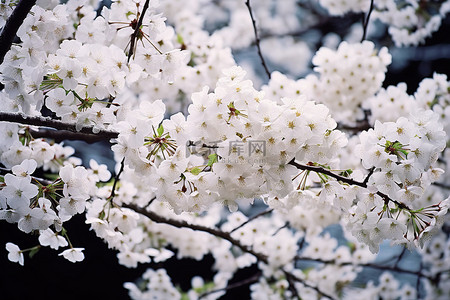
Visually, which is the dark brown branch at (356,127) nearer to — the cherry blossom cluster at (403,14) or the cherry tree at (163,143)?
the cherry blossom cluster at (403,14)

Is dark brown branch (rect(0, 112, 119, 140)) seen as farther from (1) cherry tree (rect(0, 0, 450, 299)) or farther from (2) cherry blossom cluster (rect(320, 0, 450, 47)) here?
(2) cherry blossom cluster (rect(320, 0, 450, 47))

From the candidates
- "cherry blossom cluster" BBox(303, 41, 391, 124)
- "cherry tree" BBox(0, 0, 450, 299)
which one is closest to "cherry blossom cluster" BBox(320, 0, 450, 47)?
"cherry blossom cluster" BBox(303, 41, 391, 124)

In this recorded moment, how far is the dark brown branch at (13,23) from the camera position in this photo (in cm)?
146

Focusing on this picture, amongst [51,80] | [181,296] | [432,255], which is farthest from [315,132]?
[432,255]

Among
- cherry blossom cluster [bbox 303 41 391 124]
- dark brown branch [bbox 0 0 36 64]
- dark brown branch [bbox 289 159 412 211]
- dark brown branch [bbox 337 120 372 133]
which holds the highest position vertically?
dark brown branch [bbox 0 0 36 64]

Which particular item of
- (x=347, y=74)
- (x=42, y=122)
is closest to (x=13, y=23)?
(x=42, y=122)

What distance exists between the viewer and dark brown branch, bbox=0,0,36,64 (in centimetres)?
146

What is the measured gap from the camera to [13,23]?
148cm

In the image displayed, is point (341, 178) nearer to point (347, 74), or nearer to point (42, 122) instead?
point (42, 122)

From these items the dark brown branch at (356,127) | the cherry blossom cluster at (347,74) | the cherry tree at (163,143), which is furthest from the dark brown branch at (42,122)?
the dark brown branch at (356,127)

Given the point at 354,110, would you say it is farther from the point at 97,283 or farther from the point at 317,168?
the point at 97,283

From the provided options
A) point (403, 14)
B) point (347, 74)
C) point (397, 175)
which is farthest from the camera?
point (403, 14)

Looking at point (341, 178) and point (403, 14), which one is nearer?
point (341, 178)

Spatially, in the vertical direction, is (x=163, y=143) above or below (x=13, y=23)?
below
